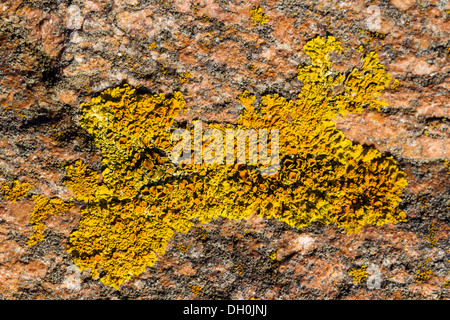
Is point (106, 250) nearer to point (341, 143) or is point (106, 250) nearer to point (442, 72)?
point (341, 143)

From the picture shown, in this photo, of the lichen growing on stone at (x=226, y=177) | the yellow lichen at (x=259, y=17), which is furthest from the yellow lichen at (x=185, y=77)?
the yellow lichen at (x=259, y=17)

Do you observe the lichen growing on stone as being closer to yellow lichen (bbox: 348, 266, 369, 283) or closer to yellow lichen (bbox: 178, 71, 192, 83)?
yellow lichen (bbox: 178, 71, 192, 83)

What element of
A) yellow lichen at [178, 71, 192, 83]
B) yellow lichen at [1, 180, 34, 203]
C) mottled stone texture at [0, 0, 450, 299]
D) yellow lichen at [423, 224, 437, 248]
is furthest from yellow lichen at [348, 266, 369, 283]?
yellow lichen at [1, 180, 34, 203]

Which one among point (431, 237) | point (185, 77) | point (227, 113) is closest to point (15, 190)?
point (185, 77)

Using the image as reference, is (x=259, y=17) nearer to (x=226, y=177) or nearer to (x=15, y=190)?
(x=226, y=177)

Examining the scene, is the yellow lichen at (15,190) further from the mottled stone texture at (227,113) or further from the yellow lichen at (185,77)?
the yellow lichen at (185,77)
